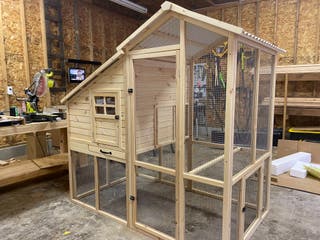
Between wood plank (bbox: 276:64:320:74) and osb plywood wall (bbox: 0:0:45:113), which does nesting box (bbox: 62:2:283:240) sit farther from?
wood plank (bbox: 276:64:320:74)

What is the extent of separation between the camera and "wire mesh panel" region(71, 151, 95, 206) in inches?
124

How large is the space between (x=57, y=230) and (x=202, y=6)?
6.56m

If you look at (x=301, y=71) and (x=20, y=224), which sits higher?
(x=301, y=71)

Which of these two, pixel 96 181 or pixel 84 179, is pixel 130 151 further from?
pixel 84 179

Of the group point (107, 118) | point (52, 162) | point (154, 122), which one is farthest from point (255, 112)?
point (52, 162)

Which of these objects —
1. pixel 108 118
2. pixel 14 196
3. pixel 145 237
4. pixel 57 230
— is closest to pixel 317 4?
pixel 108 118

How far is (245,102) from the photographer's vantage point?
2.41m

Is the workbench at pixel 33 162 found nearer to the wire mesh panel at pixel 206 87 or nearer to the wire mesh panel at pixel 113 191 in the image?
the wire mesh panel at pixel 113 191

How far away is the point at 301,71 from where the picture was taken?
491 cm

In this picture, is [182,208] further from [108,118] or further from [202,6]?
[202,6]

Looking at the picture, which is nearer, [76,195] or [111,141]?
[111,141]

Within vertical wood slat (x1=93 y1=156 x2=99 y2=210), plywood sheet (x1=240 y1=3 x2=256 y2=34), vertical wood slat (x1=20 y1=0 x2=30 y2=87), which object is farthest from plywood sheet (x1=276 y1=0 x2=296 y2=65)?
vertical wood slat (x1=20 y1=0 x2=30 y2=87)

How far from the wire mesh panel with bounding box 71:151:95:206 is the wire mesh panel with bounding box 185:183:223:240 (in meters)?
1.25

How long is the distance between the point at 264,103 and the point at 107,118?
1.65 metres
